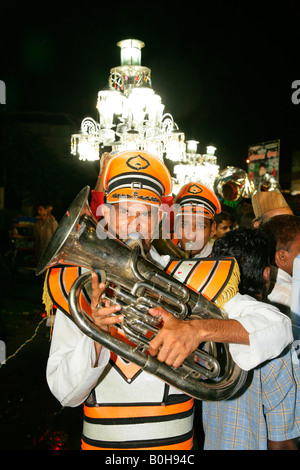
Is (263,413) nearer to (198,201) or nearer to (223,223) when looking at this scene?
(198,201)

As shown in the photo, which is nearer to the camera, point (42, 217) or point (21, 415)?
point (21, 415)

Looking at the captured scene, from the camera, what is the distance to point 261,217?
4301 millimetres

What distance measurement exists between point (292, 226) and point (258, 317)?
1440 mm

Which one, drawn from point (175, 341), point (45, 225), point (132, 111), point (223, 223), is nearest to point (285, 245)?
point (175, 341)

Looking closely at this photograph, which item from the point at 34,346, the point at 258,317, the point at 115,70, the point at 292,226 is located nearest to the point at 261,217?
Result: the point at 292,226

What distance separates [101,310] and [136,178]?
0.92 metres

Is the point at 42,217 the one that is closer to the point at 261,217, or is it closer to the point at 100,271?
the point at 261,217

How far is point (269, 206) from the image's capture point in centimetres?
431

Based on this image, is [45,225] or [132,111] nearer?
[132,111]

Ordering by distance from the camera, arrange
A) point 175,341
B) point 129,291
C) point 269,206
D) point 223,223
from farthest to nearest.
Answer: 1. point 223,223
2. point 269,206
3. point 129,291
4. point 175,341

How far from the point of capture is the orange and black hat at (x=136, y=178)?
2.20 m

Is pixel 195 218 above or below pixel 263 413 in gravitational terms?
above
